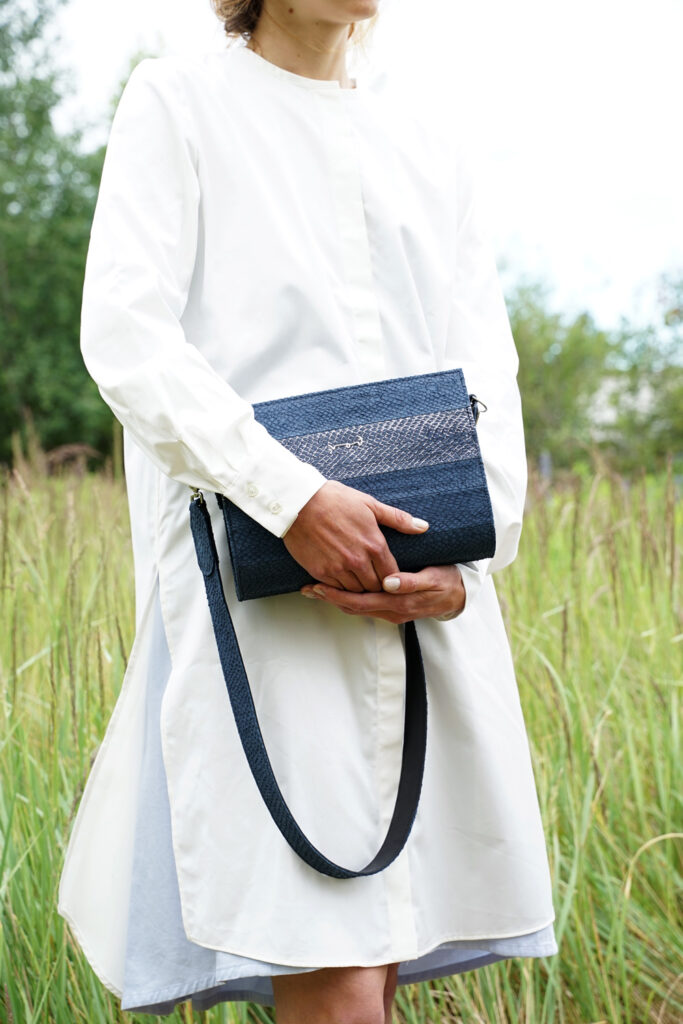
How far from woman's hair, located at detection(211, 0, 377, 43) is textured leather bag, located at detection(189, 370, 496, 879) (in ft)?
2.12

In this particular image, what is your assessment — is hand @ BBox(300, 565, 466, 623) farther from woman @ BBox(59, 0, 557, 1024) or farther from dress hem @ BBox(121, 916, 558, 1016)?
dress hem @ BBox(121, 916, 558, 1016)

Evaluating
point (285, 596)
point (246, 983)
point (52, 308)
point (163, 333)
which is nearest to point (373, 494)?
point (285, 596)

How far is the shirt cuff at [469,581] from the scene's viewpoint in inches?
50.8

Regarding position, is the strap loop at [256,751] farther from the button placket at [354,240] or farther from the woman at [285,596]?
the button placket at [354,240]

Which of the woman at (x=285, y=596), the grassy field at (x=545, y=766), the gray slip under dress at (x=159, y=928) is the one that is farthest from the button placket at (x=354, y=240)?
the grassy field at (x=545, y=766)

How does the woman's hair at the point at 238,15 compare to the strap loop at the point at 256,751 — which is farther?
the woman's hair at the point at 238,15

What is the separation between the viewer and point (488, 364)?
4.82 ft

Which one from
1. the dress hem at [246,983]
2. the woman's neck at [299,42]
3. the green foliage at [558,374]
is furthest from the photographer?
the green foliage at [558,374]

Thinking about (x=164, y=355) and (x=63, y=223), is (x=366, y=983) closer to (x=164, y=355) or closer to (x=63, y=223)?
(x=164, y=355)

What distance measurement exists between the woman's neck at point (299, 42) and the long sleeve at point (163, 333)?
0.21 metres

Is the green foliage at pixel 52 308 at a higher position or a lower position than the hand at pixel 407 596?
higher

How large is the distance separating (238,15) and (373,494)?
0.82 meters

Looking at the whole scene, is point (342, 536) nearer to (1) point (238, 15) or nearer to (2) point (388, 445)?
(2) point (388, 445)

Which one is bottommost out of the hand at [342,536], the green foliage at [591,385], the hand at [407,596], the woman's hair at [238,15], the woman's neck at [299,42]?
the hand at [407,596]
